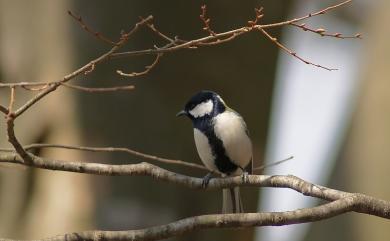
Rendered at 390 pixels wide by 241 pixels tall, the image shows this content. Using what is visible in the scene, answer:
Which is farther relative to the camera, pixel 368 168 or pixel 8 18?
pixel 368 168

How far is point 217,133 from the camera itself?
2809mm

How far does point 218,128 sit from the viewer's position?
2809mm

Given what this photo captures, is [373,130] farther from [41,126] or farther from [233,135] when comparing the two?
[233,135]

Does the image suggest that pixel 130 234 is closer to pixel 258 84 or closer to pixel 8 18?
pixel 258 84

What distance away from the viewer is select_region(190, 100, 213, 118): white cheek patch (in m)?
2.86

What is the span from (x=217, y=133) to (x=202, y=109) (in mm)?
131

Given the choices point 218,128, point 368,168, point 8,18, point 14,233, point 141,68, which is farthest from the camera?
point 368,168

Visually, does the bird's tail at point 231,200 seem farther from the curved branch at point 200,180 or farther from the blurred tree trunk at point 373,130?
the blurred tree trunk at point 373,130

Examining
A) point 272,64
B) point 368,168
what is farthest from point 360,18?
point 272,64

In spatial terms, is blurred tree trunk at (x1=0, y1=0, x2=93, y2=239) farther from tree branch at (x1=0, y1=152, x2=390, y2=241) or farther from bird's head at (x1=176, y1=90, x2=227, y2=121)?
tree branch at (x1=0, y1=152, x2=390, y2=241)

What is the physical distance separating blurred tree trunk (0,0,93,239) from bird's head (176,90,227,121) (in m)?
0.75

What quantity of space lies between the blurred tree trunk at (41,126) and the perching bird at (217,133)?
757 millimetres

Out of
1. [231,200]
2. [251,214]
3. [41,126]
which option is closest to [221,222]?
[251,214]

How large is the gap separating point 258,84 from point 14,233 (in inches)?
59.8
